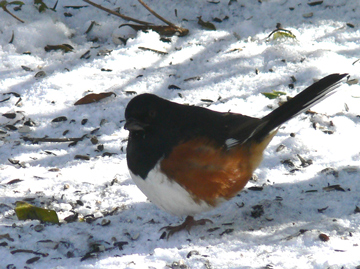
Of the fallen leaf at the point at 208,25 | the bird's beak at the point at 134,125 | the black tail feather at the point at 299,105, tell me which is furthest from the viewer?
the fallen leaf at the point at 208,25

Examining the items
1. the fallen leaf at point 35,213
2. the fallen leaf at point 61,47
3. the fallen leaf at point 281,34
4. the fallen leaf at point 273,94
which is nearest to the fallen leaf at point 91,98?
the fallen leaf at point 61,47

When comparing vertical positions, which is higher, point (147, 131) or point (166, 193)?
point (147, 131)

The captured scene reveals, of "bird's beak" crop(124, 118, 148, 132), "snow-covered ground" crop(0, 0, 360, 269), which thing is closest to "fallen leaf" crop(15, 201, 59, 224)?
"snow-covered ground" crop(0, 0, 360, 269)

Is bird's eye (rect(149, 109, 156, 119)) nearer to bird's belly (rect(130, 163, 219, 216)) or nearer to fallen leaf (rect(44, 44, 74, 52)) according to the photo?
bird's belly (rect(130, 163, 219, 216))

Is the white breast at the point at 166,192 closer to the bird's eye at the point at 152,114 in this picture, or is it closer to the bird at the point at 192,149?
the bird at the point at 192,149

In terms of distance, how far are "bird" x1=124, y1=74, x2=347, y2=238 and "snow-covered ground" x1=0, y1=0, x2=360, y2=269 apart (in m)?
0.24

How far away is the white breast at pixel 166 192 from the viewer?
2744 mm

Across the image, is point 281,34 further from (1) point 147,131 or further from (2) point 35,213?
(2) point 35,213

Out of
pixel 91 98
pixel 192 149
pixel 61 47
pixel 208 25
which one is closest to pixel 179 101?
pixel 91 98

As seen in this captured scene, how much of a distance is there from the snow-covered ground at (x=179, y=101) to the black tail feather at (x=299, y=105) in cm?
43

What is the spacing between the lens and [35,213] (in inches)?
120

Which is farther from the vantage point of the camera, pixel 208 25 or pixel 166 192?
pixel 208 25

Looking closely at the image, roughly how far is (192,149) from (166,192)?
252 millimetres

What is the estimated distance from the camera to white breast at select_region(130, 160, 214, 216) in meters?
2.74
